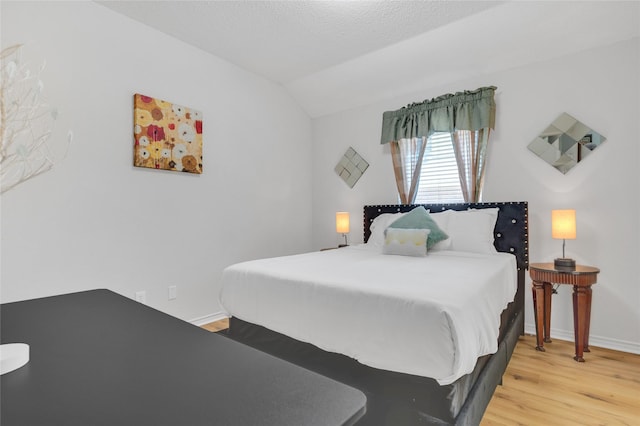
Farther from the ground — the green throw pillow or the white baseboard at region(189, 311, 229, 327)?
the green throw pillow

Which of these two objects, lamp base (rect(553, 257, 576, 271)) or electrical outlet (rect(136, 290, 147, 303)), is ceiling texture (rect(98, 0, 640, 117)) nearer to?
lamp base (rect(553, 257, 576, 271))

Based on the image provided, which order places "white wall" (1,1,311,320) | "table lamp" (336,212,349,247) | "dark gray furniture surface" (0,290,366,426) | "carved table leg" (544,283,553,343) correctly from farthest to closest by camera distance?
"table lamp" (336,212,349,247)
"carved table leg" (544,283,553,343)
"white wall" (1,1,311,320)
"dark gray furniture surface" (0,290,366,426)

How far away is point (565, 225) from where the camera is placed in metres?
2.63

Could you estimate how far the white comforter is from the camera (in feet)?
4.48

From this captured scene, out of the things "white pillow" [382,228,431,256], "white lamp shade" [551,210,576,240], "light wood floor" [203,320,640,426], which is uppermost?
"white lamp shade" [551,210,576,240]

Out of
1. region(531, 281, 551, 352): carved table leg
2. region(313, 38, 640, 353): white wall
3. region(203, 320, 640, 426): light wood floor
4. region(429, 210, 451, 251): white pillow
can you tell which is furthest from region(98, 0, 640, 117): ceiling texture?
region(203, 320, 640, 426): light wood floor

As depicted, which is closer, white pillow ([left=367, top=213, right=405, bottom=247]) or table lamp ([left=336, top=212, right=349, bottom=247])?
white pillow ([left=367, top=213, right=405, bottom=247])

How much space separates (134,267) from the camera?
2.81 meters

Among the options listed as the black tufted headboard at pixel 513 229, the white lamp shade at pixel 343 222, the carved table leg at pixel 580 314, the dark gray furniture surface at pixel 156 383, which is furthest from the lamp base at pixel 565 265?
the dark gray furniture surface at pixel 156 383

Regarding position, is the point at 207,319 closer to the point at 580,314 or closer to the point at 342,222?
the point at 342,222

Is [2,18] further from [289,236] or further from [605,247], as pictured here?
[605,247]

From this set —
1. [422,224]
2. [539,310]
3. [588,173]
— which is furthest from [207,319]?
[588,173]

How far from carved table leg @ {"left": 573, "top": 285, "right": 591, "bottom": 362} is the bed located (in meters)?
0.43

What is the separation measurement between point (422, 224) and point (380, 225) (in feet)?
1.90
